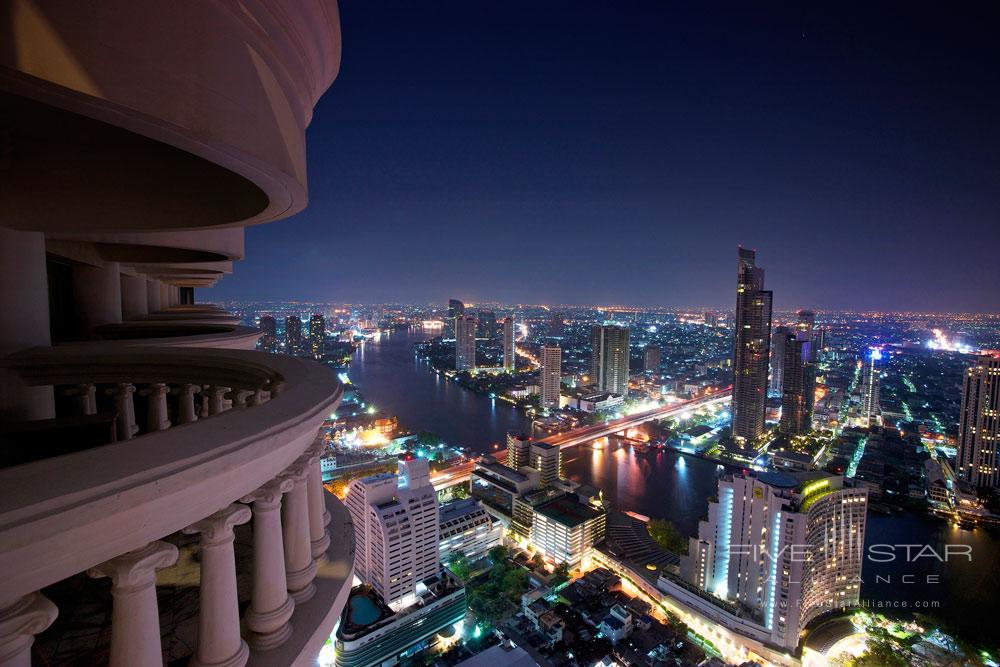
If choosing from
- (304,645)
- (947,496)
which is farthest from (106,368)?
(947,496)

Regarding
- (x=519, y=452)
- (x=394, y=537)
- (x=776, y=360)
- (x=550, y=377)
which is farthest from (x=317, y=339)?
(x=776, y=360)

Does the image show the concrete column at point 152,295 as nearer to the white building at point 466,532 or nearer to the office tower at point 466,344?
the white building at point 466,532

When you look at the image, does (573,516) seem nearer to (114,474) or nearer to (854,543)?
(854,543)

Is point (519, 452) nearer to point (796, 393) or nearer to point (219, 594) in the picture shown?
point (796, 393)

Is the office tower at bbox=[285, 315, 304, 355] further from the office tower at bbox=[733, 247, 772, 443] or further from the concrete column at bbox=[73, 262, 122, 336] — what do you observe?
A: the concrete column at bbox=[73, 262, 122, 336]

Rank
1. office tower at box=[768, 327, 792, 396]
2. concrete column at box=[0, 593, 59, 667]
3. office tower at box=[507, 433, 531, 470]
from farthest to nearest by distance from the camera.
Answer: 1. office tower at box=[768, 327, 792, 396]
2. office tower at box=[507, 433, 531, 470]
3. concrete column at box=[0, 593, 59, 667]

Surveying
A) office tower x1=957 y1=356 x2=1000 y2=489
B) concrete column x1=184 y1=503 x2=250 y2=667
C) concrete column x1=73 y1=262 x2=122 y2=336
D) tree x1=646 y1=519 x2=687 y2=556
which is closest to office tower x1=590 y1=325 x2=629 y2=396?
office tower x1=957 y1=356 x2=1000 y2=489
